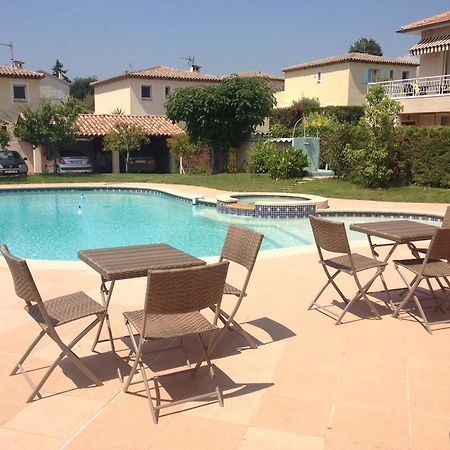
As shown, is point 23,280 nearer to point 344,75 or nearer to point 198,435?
point 198,435

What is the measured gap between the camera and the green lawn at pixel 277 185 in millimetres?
18531

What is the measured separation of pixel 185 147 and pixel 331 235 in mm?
25035

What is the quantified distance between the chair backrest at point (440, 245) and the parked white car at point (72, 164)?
2692 cm

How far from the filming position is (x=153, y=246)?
17.9 feet

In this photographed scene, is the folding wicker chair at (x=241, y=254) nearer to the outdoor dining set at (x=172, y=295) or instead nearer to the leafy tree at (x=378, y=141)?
the outdoor dining set at (x=172, y=295)

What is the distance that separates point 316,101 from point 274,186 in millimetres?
26026

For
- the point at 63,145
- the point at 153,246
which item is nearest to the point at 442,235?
the point at 153,246

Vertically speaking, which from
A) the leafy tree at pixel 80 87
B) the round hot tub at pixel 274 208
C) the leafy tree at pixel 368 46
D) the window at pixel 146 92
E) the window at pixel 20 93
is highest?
the leafy tree at pixel 368 46

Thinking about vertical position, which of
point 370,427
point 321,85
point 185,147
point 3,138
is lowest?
point 370,427

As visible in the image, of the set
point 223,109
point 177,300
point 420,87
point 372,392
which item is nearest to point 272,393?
point 372,392

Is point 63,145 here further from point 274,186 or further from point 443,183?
point 443,183

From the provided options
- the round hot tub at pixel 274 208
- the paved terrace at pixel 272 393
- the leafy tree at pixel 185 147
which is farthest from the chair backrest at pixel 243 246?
the leafy tree at pixel 185 147

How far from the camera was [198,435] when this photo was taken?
134 inches

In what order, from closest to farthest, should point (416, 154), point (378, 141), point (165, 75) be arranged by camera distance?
point (378, 141) < point (416, 154) < point (165, 75)
